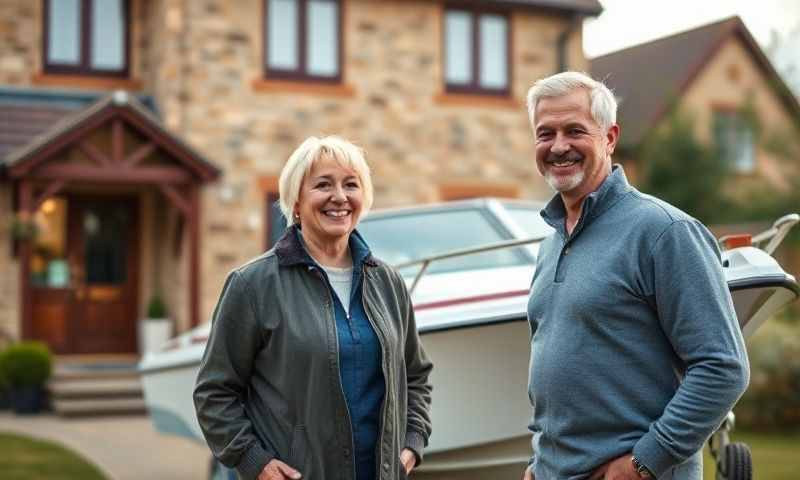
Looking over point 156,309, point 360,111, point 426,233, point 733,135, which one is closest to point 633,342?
point 426,233

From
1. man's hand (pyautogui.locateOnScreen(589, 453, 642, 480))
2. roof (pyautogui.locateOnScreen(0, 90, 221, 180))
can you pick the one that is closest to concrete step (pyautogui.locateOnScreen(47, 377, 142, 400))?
roof (pyautogui.locateOnScreen(0, 90, 221, 180))

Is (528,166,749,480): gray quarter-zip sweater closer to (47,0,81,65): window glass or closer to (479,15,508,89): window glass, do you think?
(47,0,81,65): window glass

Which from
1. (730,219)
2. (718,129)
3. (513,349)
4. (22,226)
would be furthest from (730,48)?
(513,349)

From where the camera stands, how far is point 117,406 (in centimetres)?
1256

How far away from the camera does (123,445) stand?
10.6 meters

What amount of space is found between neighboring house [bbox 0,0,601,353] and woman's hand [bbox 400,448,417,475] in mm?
10706

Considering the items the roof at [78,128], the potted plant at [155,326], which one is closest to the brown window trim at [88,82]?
the roof at [78,128]

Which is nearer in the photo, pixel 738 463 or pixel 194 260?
pixel 738 463

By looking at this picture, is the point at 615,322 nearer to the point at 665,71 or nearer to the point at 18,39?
the point at 18,39

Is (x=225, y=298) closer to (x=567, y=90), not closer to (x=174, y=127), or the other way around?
(x=567, y=90)

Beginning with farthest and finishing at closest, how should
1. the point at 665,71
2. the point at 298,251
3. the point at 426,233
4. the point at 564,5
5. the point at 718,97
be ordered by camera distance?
the point at 665,71 → the point at 718,97 → the point at 564,5 → the point at 426,233 → the point at 298,251

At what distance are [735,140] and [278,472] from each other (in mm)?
22381

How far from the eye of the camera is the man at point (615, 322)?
2670 mm

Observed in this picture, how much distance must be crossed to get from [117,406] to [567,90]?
10.6 meters
